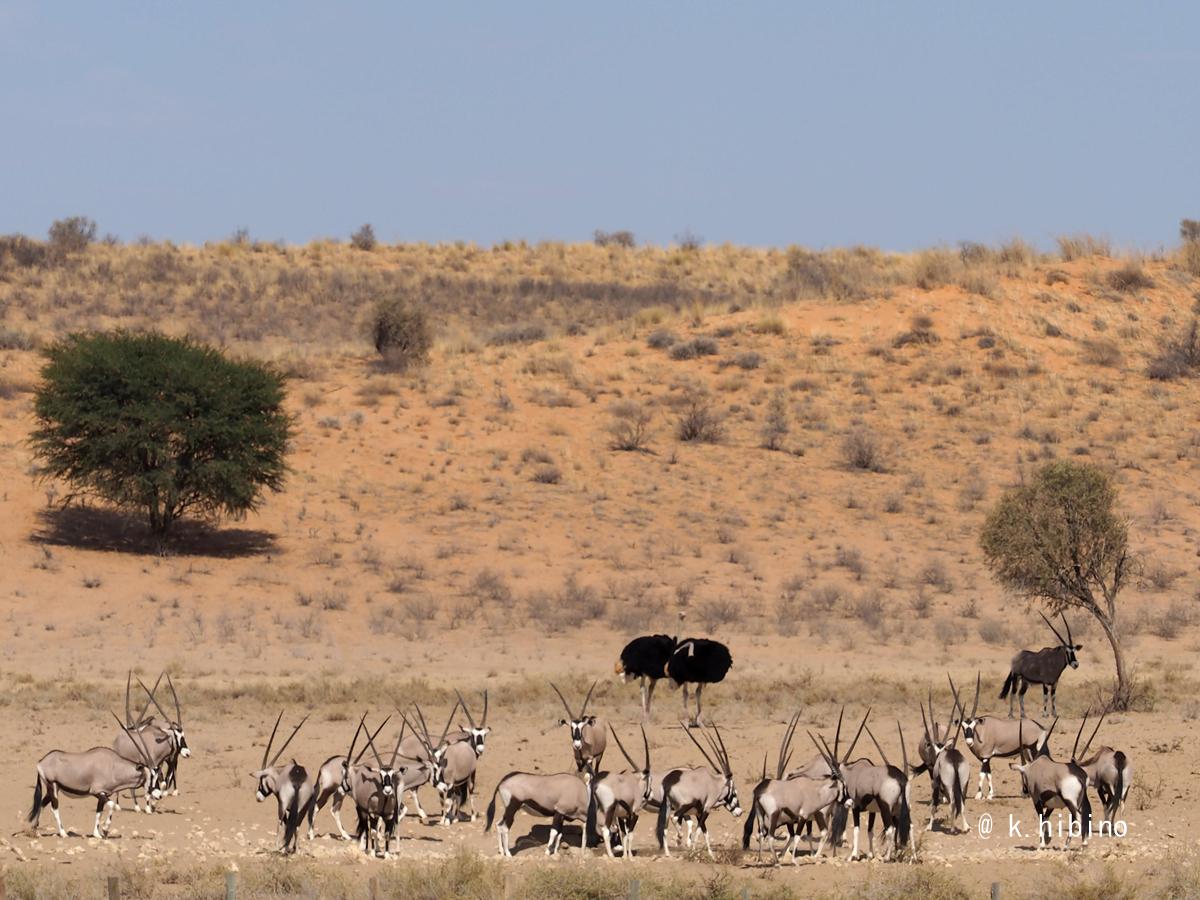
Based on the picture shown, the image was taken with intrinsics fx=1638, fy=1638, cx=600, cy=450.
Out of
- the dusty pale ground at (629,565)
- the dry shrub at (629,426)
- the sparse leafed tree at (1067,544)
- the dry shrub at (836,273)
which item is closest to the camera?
the dusty pale ground at (629,565)

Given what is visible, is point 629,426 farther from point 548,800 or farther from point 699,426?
point 548,800

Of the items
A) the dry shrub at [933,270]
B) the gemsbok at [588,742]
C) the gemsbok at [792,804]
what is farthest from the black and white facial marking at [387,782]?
the dry shrub at [933,270]

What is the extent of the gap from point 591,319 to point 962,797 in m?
40.7

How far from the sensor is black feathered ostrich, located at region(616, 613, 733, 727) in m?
18.1

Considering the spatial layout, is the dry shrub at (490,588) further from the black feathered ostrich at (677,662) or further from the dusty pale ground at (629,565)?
the black feathered ostrich at (677,662)

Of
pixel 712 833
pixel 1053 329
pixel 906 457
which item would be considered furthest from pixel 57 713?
pixel 1053 329

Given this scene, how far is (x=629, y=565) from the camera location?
96.7 ft

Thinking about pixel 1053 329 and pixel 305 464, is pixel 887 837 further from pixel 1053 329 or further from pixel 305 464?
pixel 1053 329

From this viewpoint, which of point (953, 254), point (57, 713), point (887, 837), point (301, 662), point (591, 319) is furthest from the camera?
point (591, 319)

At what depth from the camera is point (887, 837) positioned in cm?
1290

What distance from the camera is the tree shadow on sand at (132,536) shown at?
29312 mm

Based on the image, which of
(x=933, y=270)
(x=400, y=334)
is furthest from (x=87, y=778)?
(x=933, y=270)

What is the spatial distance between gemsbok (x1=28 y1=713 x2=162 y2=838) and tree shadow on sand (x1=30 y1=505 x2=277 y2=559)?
16.4 m

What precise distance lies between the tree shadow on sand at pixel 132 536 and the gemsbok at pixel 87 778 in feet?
53.7
